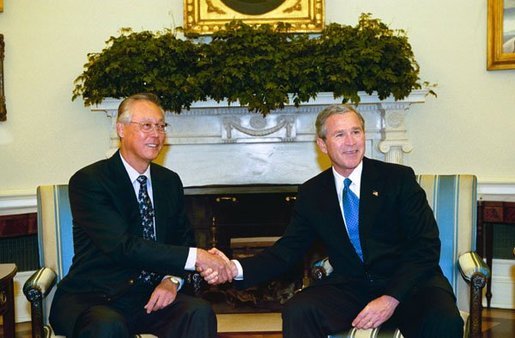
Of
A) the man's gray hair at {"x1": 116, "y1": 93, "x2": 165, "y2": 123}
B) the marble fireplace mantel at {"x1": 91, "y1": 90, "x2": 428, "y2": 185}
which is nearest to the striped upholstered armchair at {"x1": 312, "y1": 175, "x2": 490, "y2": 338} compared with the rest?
the man's gray hair at {"x1": 116, "y1": 93, "x2": 165, "y2": 123}

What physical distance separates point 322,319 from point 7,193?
2.77 metres

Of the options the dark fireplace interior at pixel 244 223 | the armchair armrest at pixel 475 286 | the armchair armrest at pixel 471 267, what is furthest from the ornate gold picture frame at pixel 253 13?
the armchair armrest at pixel 475 286

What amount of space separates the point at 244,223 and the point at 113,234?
1.98 metres

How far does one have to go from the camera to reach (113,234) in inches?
113

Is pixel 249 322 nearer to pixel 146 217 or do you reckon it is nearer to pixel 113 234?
pixel 146 217

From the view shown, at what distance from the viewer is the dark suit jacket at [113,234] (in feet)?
9.31

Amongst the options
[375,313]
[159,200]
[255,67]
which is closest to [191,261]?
[159,200]

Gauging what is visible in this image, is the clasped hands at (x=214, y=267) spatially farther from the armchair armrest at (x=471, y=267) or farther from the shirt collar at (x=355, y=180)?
the armchair armrest at (x=471, y=267)

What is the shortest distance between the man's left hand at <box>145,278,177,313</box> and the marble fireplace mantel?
1837 mm

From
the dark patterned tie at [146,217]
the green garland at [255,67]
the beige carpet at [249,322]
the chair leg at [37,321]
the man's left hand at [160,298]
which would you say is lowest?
the beige carpet at [249,322]

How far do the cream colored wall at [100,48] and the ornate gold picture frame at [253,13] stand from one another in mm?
137

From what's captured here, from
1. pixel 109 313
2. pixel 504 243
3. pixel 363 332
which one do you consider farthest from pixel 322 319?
pixel 504 243

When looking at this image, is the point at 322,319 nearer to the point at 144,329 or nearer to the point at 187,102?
the point at 144,329

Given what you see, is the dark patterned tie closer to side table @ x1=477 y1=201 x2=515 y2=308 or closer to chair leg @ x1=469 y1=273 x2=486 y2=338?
chair leg @ x1=469 y1=273 x2=486 y2=338
